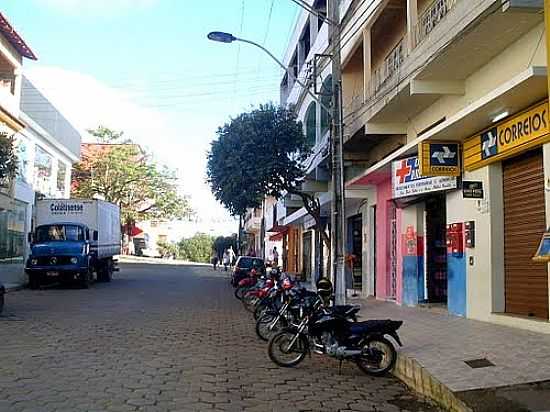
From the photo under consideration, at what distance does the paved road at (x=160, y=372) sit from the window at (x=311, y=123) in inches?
561

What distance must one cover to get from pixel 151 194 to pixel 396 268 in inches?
Answer: 1681

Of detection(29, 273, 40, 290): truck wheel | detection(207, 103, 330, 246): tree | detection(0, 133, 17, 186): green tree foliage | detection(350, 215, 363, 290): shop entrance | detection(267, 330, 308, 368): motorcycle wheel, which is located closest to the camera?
detection(267, 330, 308, 368): motorcycle wheel

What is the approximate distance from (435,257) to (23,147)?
81.2 ft

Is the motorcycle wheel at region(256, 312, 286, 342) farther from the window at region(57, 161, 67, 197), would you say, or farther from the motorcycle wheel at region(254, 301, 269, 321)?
the window at region(57, 161, 67, 197)

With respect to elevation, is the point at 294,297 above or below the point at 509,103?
below

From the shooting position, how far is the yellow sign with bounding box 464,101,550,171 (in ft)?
33.7

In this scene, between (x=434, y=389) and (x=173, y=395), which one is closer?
(x=173, y=395)

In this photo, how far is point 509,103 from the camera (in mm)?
10531

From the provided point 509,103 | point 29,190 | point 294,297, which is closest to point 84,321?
point 294,297

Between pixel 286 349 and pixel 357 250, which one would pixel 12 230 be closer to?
pixel 357 250

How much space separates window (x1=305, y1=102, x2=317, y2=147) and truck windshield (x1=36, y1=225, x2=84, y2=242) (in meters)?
10.5

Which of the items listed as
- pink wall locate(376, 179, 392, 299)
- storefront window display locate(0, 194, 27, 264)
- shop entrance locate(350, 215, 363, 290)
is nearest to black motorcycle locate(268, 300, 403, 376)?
pink wall locate(376, 179, 392, 299)

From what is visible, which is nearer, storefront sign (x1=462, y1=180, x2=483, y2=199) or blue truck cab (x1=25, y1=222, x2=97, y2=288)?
storefront sign (x1=462, y1=180, x2=483, y2=199)

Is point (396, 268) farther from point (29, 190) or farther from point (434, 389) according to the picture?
point (29, 190)
